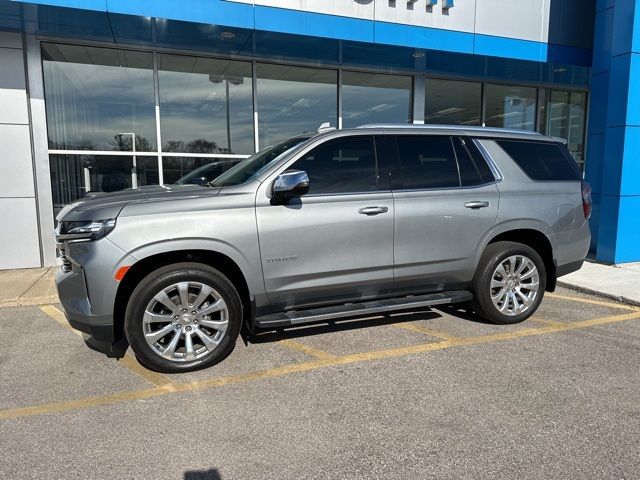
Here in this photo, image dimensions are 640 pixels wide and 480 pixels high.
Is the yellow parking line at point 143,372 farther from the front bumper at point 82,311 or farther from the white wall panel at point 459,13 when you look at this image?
the white wall panel at point 459,13

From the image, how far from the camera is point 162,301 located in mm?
3779

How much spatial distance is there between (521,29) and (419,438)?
9.31 m

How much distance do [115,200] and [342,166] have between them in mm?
1964

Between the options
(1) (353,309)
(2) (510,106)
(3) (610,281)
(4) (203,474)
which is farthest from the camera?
(2) (510,106)

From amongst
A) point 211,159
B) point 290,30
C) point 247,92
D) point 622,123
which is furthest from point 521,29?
point 211,159

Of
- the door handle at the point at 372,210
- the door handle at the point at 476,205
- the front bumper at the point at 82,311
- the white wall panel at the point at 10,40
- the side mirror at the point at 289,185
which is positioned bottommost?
the front bumper at the point at 82,311

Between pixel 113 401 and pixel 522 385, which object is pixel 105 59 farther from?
pixel 522 385

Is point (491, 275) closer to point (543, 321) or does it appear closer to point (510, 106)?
point (543, 321)

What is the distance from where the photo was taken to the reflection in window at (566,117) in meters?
12.8

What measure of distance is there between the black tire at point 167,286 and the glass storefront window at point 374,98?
7.65m

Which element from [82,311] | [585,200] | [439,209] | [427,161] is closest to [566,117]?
[585,200]

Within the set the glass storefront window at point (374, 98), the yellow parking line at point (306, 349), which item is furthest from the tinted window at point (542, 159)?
the glass storefront window at point (374, 98)

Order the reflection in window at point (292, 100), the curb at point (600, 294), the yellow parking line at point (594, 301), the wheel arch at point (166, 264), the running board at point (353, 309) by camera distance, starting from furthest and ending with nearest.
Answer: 1. the reflection in window at point (292, 100)
2. the curb at point (600, 294)
3. the yellow parking line at point (594, 301)
4. the running board at point (353, 309)
5. the wheel arch at point (166, 264)

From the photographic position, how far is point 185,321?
12.7 ft
